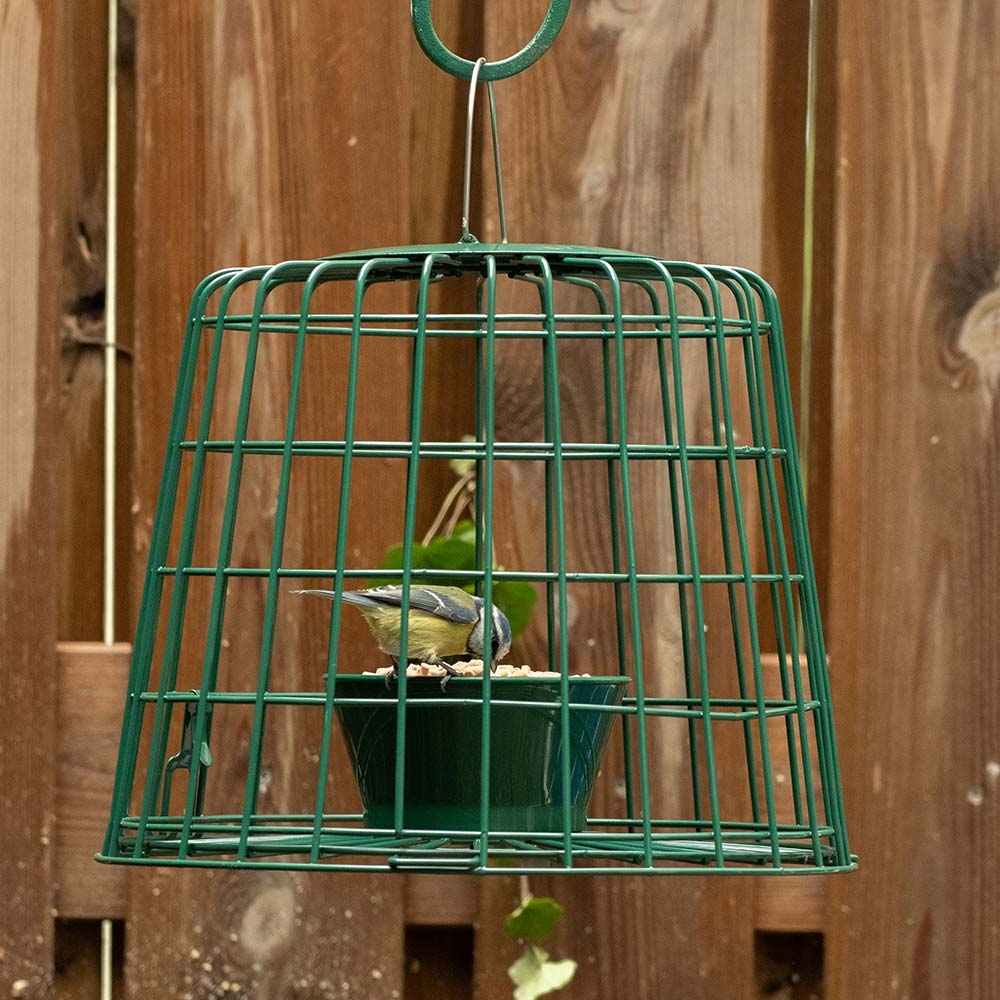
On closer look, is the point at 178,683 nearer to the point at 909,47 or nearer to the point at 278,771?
the point at 278,771

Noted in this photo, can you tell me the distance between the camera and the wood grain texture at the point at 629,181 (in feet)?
9.48

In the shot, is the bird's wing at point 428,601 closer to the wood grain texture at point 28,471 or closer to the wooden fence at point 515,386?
the wooden fence at point 515,386

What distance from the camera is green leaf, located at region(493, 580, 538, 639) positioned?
8.97 feet

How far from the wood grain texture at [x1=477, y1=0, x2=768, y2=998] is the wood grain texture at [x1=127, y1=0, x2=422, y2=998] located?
0.22 m

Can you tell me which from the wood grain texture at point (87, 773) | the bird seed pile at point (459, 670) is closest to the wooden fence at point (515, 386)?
the wood grain texture at point (87, 773)

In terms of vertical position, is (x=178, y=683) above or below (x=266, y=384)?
below

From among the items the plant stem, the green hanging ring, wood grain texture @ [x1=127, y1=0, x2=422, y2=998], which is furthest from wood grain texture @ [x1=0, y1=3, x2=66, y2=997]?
the green hanging ring

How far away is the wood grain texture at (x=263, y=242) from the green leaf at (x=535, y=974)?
0.67 ft

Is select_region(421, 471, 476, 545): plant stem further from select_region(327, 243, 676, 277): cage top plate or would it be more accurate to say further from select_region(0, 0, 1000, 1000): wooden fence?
select_region(327, 243, 676, 277): cage top plate

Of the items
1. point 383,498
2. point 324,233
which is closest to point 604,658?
point 383,498

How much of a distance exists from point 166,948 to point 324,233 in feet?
4.04

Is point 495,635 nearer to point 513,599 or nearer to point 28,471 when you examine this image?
point 513,599

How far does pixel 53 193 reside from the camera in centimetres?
293

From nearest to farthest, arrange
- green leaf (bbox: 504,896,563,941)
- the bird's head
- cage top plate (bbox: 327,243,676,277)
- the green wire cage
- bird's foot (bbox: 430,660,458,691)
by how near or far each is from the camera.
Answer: cage top plate (bbox: 327,243,676,277) → bird's foot (bbox: 430,660,458,691) → the bird's head → the green wire cage → green leaf (bbox: 504,896,563,941)
